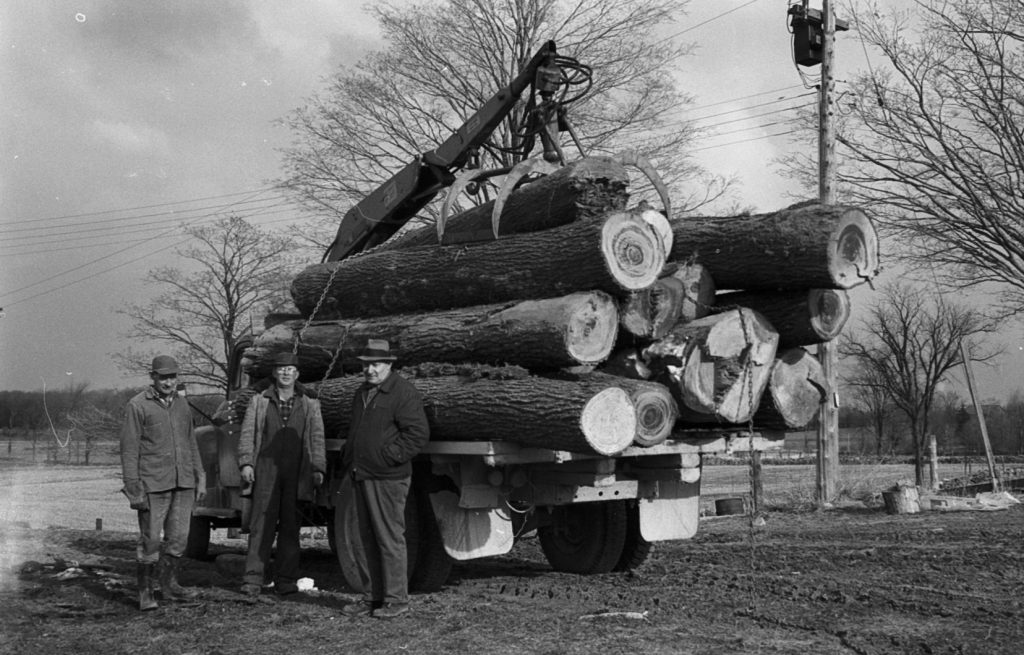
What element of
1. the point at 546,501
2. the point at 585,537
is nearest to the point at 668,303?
the point at 546,501

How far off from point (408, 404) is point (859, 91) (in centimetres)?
1404

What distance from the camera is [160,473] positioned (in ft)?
26.1

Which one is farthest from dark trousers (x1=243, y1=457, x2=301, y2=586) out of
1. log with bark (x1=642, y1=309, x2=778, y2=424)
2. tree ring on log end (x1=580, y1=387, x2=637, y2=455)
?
log with bark (x1=642, y1=309, x2=778, y2=424)

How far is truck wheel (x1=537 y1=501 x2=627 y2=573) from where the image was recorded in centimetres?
905

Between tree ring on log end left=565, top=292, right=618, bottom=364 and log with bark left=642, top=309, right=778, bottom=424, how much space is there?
387mm

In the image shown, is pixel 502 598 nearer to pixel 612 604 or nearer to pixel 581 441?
pixel 612 604

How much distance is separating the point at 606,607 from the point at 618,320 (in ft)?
6.56

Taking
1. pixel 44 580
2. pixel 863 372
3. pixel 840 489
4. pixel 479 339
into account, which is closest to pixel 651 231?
pixel 479 339

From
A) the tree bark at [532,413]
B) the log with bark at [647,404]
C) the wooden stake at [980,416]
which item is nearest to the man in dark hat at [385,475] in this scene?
the tree bark at [532,413]

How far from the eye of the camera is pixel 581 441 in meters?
6.99

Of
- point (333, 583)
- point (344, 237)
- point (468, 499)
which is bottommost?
point (333, 583)

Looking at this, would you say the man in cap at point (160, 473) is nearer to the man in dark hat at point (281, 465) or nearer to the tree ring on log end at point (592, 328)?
the man in dark hat at point (281, 465)

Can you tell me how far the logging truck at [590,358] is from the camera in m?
7.54

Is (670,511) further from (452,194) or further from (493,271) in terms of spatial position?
(452,194)
